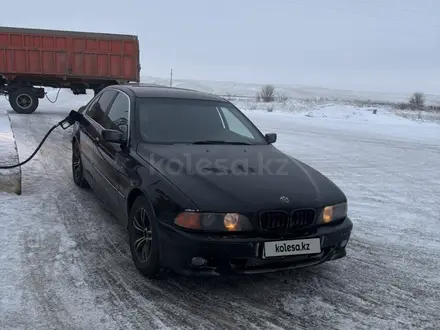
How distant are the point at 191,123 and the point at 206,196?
4.97ft

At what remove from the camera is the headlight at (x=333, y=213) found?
127 inches

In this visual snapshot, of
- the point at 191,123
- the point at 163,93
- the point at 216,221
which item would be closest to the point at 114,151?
the point at 191,123

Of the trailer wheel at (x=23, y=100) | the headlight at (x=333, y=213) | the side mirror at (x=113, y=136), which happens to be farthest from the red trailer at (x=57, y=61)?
the headlight at (x=333, y=213)

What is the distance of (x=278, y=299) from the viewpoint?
3199 mm

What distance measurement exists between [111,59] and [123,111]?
1105 cm

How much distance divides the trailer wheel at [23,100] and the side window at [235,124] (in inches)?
464

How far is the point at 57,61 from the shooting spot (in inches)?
563

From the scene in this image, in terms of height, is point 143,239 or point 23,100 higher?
point 23,100

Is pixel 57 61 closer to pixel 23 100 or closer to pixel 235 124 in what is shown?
pixel 23 100

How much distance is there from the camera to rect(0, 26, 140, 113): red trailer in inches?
547

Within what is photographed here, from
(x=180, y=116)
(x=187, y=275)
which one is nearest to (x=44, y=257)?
(x=187, y=275)

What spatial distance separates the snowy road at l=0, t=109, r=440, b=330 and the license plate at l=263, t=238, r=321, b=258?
1.33 ft

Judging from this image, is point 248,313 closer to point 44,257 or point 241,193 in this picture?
point 241,193

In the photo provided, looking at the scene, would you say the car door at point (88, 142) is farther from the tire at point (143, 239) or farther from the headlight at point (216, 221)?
the headlight at point (216, 221)
